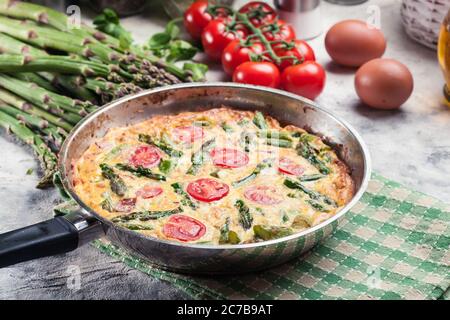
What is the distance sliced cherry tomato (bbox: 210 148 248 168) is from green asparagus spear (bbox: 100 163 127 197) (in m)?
0.39

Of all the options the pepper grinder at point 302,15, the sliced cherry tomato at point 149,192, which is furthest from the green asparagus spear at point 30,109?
the pepper grinder at point 302,15

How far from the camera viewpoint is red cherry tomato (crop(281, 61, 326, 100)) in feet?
12.5

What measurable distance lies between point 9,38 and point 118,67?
24.5 inches

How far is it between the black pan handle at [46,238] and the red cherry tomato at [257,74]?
5.26 feet

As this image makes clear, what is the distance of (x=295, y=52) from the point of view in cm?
402

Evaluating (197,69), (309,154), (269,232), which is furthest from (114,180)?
(197,69)

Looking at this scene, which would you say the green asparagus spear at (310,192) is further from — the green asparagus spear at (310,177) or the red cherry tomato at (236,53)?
the red cherry tomato at (236,53)

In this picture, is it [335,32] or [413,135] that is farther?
[335,32]

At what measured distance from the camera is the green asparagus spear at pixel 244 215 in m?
2.61

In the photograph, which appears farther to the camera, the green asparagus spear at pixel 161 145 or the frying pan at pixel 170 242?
the green asparagus spear at pixel 161 145

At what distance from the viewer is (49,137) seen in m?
3.38

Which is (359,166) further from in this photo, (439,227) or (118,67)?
(118,67)

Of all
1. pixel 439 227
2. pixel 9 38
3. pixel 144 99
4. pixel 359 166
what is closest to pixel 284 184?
pixel 359 166
